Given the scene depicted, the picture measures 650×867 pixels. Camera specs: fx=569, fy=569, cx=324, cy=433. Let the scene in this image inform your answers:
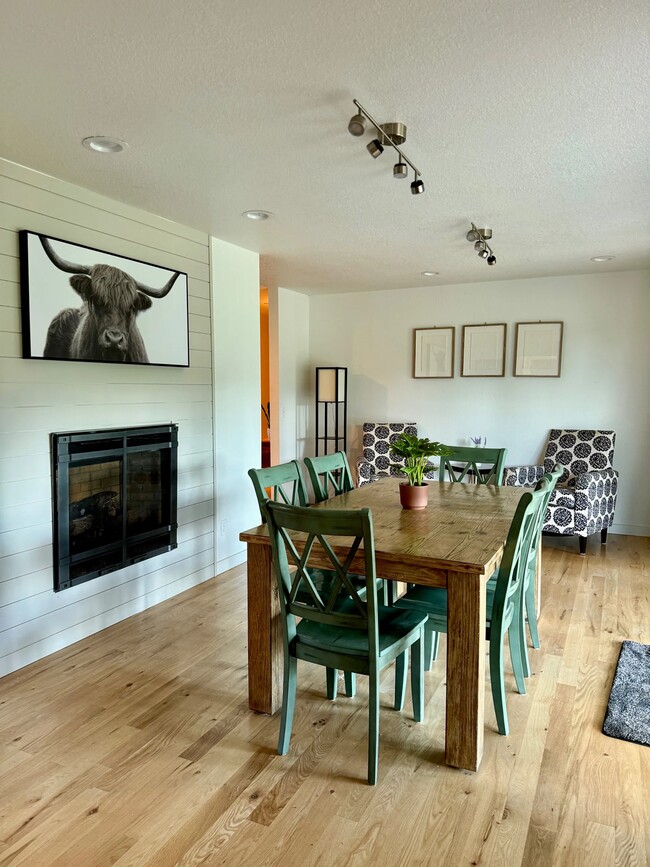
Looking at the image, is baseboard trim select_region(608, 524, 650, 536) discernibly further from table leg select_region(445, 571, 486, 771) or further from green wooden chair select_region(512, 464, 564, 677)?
table leg select_region(445, 571, 486, 771)

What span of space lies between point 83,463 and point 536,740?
2519 millimetres

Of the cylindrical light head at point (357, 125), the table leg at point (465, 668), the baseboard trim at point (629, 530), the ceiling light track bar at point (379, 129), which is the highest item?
the ceiling light track bar at point (379, 129)

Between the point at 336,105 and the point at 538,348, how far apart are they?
393 centimetres

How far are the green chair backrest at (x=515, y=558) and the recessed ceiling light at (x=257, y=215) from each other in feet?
7.41

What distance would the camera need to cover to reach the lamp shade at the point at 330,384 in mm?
6156

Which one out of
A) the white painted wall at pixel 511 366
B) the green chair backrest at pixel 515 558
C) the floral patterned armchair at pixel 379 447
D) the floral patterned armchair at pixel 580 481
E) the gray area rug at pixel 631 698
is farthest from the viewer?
the floral patterned armchair at pixel 379 447

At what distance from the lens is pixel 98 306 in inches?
123

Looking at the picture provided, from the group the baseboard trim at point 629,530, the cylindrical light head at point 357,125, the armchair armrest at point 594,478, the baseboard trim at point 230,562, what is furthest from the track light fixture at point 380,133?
the baseboard trim at point 629,530

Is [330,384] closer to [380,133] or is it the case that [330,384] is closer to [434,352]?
[434,352]

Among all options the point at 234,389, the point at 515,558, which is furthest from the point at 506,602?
the point at 234,389

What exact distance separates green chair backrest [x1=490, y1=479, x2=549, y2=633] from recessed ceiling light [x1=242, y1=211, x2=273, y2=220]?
7.41ft

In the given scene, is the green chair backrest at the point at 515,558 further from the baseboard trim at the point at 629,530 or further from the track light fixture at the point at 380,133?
the baseboard trim at the point at 629,530

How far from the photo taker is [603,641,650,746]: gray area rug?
2.23 m

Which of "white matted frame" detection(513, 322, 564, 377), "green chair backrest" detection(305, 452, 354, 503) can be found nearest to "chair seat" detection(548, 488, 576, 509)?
"white matted frame" detection(513, 322, 564, 377)
